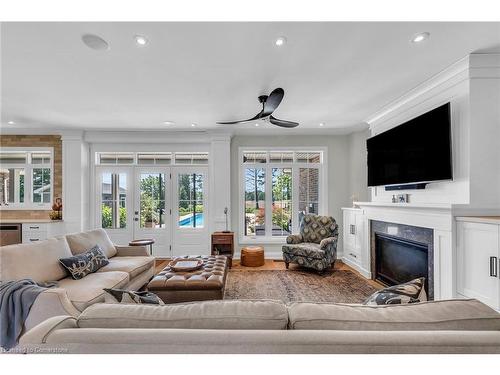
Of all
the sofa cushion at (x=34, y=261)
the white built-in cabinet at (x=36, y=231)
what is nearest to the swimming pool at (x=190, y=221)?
the white built-in cabinet at (x=36, y=231)

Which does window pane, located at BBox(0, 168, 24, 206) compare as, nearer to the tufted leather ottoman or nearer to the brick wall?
the brick wall

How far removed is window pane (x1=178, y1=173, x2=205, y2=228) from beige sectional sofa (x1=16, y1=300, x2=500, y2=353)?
4254 millimetres

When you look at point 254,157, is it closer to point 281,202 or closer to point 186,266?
point 281,202

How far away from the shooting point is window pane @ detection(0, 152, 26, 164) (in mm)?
5039

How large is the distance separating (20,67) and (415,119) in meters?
4.37

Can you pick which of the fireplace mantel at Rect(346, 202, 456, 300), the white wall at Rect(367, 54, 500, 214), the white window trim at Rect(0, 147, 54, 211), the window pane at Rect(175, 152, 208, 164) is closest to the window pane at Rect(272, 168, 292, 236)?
the window pane at Rect(175, 152, 208, 164)

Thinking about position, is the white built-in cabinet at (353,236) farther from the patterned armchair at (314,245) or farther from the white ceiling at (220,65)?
the white ceiling at (220,65)

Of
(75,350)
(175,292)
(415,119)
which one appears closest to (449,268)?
(415,119)

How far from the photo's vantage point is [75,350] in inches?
33.7

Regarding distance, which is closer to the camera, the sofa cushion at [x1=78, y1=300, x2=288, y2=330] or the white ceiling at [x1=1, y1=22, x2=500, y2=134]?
the sofa cushion at [x1=78, y1=300, x2=288, y2=330]

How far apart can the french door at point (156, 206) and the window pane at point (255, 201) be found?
2.92ft

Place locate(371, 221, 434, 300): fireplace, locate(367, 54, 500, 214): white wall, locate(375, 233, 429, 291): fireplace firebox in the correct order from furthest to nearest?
locate(375, 233, 429, 291): fireplace firebox
locate(371, 221, 434, 300): fireplace
locate(367, 54, 500, 214): white wall

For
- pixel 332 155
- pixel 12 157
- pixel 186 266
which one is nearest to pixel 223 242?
pixel 186 266

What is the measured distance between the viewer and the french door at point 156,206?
205 inches
